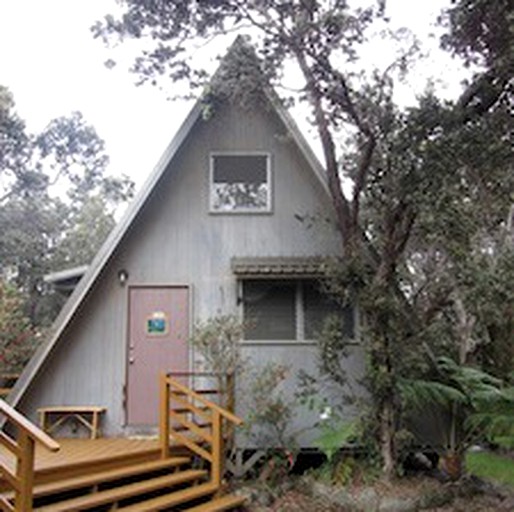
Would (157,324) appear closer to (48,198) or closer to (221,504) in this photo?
(221,504)

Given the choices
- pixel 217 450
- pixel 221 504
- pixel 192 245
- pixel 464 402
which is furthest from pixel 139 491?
pixel 464 402

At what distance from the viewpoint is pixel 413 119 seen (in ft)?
21.6

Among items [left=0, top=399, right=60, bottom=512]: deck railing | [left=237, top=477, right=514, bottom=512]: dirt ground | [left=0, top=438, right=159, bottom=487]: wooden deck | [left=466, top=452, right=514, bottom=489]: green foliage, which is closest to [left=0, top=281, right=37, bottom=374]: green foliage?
[left=0, top=438, right=159, bottom=487]: wooden deck

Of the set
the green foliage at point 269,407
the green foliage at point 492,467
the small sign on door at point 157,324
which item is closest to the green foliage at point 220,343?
the green foliage at point 269,407

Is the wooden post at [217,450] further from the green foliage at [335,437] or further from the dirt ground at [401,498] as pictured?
the green foliage at [335,437]

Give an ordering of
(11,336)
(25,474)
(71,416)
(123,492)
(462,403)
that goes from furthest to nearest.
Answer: (11,336), (71,416), (462,403), (123,492), (25,474)

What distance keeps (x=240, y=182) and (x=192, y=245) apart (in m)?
1.25

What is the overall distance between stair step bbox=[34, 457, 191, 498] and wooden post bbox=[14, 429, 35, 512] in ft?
2.15

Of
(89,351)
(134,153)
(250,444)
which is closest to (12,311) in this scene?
(89,351)

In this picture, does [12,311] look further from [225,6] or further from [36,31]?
[225,6]

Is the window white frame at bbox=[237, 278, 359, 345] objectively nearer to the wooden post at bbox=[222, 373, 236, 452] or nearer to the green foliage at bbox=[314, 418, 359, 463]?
the wooden post at bbox=[222, 373, 236, 452]

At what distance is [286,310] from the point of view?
8562 mm

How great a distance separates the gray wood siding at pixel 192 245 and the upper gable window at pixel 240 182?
4.6 inches

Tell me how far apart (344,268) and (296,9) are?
323cm
